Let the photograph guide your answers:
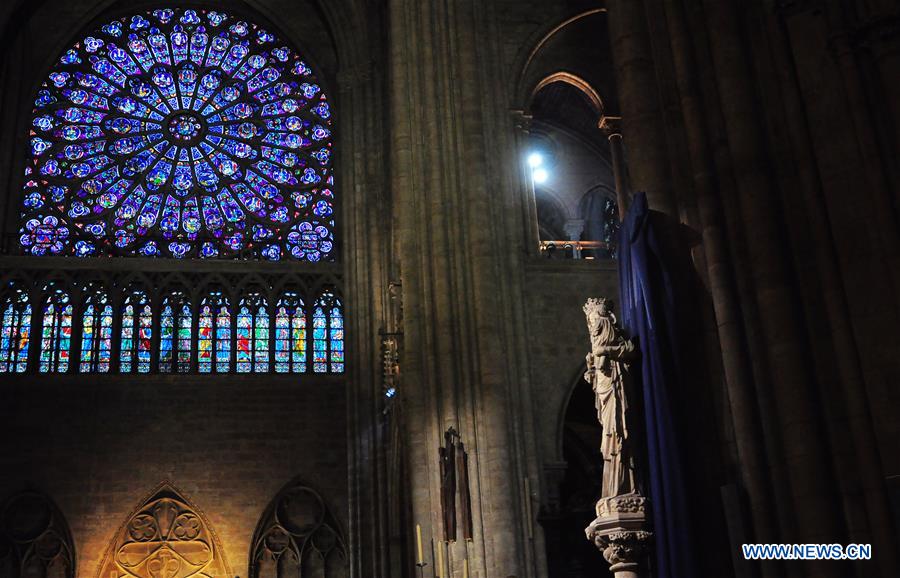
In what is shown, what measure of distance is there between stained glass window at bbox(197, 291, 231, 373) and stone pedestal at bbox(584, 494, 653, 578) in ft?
47.8

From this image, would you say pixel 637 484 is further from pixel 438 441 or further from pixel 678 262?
pixel 438 441

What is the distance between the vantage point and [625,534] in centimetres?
681

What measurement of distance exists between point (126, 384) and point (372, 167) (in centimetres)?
611

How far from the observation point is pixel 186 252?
21.5 metres

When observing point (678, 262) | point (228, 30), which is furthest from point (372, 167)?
point (678, 262)

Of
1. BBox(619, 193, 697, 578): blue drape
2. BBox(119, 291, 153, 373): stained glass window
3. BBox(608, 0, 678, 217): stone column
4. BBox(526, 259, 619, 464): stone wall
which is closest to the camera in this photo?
BBox(619, 193, 697, 578): blue drape

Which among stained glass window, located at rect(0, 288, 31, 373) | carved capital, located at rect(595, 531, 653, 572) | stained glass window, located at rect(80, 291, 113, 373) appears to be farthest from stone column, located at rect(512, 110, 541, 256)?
stained glass window, located at rect(0, 288, 31, 373)

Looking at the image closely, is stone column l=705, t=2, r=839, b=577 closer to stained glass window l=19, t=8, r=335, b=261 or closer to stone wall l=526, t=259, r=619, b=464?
stone wall l=526, t=259, r=619, b=464

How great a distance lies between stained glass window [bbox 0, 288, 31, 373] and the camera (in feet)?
65.5

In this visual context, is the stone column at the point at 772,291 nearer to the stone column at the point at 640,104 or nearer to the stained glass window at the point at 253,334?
the stone column at the point at 640,104

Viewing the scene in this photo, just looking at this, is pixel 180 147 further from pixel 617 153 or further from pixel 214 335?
pixel 617 153

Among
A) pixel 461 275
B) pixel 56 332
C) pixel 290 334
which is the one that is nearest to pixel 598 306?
pixel 461 275

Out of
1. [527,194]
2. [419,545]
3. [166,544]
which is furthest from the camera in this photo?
[166,544]

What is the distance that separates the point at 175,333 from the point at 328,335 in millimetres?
2877
